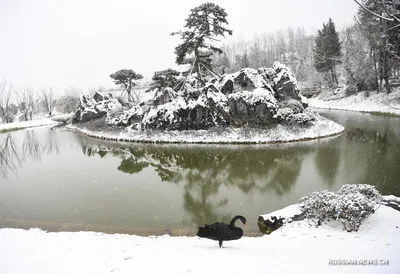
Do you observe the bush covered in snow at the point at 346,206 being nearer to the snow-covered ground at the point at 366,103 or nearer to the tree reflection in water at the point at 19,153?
the tree reflection in water at the point at 19,153

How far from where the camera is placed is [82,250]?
5.62 metres

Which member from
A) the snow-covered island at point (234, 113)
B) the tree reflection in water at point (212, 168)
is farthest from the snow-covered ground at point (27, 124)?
the tree reflection in water at point (212, 168)

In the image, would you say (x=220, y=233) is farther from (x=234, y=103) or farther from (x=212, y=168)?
(x=234, y=103)

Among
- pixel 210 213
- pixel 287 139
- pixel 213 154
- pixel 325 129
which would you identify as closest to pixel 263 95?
pixel 287 139

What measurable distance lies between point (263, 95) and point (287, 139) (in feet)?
13.5

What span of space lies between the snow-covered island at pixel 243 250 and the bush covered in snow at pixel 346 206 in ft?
0.08

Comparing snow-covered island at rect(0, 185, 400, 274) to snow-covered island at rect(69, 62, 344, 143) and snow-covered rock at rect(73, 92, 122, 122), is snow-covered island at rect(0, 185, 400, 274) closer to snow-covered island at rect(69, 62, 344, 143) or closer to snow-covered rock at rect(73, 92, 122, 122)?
snow-covered island at rect(69, 62, 344, 143)

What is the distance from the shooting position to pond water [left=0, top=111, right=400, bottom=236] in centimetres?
873

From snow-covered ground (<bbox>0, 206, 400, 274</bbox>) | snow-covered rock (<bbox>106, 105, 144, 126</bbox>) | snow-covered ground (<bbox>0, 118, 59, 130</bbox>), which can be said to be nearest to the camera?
snow-covered ground (<bbox>0, 206, 400, 274</bbox>)

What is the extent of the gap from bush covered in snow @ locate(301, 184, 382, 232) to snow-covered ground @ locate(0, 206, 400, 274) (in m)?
0.25

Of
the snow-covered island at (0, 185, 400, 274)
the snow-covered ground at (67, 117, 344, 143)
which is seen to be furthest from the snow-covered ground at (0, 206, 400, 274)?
the snow-covered ground at (67, 117, 344, 143)

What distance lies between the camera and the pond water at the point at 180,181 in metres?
8.73

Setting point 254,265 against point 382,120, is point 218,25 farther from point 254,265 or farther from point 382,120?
point 254,265

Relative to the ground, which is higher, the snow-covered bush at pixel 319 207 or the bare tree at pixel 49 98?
the bare tree at pixel 49 98
